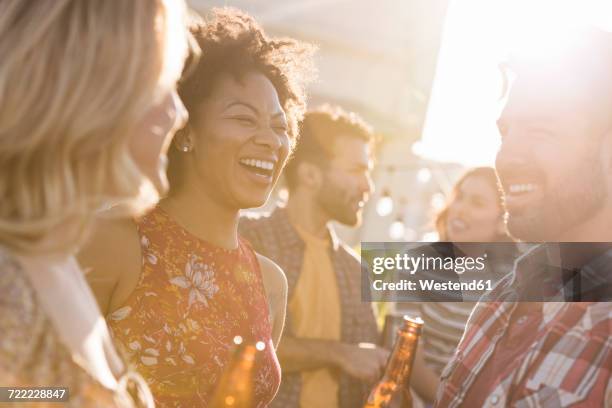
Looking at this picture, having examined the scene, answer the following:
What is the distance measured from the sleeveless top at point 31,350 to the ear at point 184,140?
88 cm

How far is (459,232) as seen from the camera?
3752mm

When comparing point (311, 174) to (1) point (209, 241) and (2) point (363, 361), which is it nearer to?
(2) point (363, 361)

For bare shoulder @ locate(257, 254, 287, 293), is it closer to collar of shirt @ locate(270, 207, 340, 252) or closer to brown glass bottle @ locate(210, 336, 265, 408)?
brown glass bottle @ locate(210, 336, 265, 408)

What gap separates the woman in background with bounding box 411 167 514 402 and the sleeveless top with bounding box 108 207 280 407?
1.41m

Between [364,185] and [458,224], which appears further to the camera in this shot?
[458,224]

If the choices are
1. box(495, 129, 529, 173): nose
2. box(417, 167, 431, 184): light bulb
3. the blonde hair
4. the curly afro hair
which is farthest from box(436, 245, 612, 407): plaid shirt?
box(417, 167, 431, 184): light bulb

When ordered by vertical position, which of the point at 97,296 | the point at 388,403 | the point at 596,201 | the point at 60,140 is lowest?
the point at 388,403

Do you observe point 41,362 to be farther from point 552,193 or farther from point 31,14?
point 552,193

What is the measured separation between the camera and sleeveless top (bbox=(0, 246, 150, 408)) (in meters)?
0.86

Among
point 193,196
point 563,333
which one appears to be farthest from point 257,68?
point 563,333

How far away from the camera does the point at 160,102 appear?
1.06 meters

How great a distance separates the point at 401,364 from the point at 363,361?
0.85 meters

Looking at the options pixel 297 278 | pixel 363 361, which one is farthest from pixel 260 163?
pixel 297 278

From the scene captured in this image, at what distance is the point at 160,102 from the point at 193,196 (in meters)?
0.72
